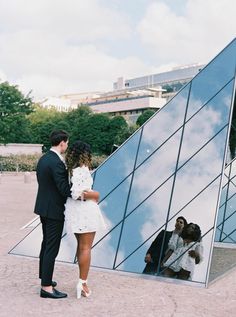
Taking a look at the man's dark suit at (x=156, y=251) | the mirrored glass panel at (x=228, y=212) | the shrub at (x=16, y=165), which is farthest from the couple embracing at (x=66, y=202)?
the shrub at (x=16, y=165)

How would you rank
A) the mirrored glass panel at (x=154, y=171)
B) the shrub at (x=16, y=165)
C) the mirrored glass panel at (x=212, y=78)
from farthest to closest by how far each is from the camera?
1. the shrub at (x=16, y=165)
2. the mirrored glass panel at (x=212, y=78)
3. the mirrored glass panel at (x=154, y=171)

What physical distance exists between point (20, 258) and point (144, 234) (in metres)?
2.25

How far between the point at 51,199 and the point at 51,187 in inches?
5.6

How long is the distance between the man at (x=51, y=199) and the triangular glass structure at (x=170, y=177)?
6.35 feet

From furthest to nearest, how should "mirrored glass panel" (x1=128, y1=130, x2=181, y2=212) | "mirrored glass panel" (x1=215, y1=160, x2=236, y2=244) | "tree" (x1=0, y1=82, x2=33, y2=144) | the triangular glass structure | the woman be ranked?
"tree" (x1=0, y1=82, x2=33, y2=144) → "mirrored glass panel" (x1=215, y1=160, x2=236, y2=244) → "mirrored glass panel" (x1=128, y1=130, x2=181, y2=212) → the triangular glass structure → the woman

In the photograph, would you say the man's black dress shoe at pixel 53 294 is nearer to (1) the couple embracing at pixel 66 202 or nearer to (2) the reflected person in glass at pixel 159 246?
(1) the couple embracing at pixel 66 202

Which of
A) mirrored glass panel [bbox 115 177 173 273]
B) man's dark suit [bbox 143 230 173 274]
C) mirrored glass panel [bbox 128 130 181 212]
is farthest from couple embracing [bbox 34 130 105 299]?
mirrored glass panel [bbox 128 130 181 212]

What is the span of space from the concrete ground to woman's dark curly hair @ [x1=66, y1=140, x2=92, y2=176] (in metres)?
1.58

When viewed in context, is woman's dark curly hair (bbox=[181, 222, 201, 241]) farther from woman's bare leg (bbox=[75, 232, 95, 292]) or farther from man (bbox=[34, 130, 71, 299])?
man (bbox=[34, 130, 71, 299])

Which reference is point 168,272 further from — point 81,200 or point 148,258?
point 81,200

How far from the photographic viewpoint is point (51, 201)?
557 centimetres

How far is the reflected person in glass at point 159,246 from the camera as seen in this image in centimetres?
722

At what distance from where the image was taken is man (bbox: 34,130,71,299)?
553 cm

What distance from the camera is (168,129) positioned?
8883 mm
